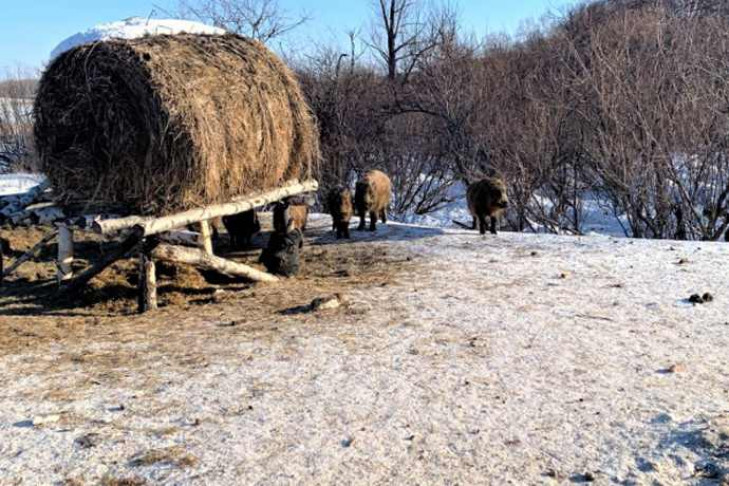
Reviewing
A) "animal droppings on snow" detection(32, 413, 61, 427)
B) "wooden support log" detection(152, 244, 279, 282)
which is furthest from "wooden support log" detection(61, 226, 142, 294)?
"animal droppings on snow" detection(32, 413, 61, 427)

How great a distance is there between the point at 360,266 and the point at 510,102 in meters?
10.5

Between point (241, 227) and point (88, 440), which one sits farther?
point (241, 227)

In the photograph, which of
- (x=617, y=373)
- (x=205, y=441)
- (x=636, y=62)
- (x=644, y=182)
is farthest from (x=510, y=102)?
(x=205, y=441)

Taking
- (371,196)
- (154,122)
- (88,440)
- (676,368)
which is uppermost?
(154,122)

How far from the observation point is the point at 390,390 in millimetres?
4438

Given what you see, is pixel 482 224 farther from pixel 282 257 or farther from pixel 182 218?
pixel 182 218

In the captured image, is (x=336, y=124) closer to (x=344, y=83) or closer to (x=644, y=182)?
(x=344, y=83)

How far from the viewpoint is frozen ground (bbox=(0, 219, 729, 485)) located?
137 inches

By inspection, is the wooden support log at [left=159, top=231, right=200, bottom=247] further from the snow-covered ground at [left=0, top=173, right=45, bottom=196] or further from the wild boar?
the snow-covered ground at [left=0, top=173, right=45, bottom=196]

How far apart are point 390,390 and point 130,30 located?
5.30m

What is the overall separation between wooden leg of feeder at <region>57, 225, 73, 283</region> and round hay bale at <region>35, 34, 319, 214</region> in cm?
56

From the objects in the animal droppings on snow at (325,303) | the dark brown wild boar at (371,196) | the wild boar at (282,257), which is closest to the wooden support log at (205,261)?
the wild boar at (282,257)

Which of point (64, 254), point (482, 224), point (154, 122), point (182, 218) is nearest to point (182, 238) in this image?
point (182, 218)

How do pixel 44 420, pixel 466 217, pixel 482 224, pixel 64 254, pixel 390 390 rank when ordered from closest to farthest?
1. pixel 44 420
2. pixel 390 390
3. pixel 64 254
4. pixel 482 224
5. pixel 466 217
